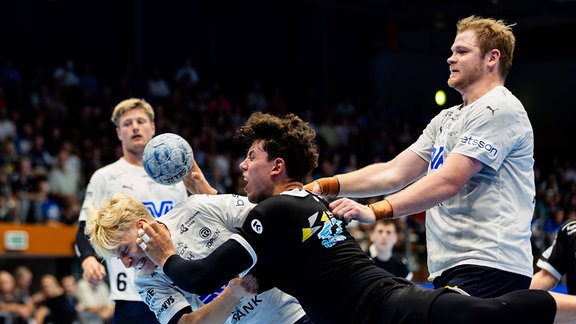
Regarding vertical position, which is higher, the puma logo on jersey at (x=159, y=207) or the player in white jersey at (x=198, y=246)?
the player in white jersey at (x=198, y=246)

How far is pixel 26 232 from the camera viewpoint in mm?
16312

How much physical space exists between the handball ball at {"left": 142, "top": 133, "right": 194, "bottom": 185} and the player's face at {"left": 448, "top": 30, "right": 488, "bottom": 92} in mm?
1788

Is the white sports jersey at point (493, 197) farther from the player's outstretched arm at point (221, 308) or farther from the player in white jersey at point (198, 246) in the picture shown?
the player's outstretched arm at point (221, 308)

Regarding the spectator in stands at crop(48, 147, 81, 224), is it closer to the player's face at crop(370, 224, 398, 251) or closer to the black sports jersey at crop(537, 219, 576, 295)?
the player's face at crop(370, 224, 398, 251)

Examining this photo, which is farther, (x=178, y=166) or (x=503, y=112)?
(x=178, y=166)

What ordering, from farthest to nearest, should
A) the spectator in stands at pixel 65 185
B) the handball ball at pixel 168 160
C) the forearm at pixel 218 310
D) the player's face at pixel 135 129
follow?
the spectator in stands at pixel 65 185 → the player's face at pixel 135 129 → the handball ball at pixel 168 160 → the forearm at pixel 218 310

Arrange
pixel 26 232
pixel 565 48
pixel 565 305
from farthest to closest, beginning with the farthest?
pixel 565 48 → pixel 26 232 → pixel 565 305

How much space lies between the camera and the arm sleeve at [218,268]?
4.40 m

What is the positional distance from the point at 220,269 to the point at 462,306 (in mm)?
1193

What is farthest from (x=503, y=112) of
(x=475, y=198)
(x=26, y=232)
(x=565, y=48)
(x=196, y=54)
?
(x=565, y=48)

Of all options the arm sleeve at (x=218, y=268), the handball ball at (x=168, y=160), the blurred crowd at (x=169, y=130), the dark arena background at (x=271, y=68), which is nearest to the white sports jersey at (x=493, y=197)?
the arm sleeve at (x=218, y=268)

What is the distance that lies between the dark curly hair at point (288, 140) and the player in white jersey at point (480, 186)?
1.54 feet

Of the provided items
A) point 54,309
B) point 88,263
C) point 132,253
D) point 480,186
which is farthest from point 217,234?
point 54,309

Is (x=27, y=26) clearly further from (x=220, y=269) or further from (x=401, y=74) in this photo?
(x=220, y=269)
